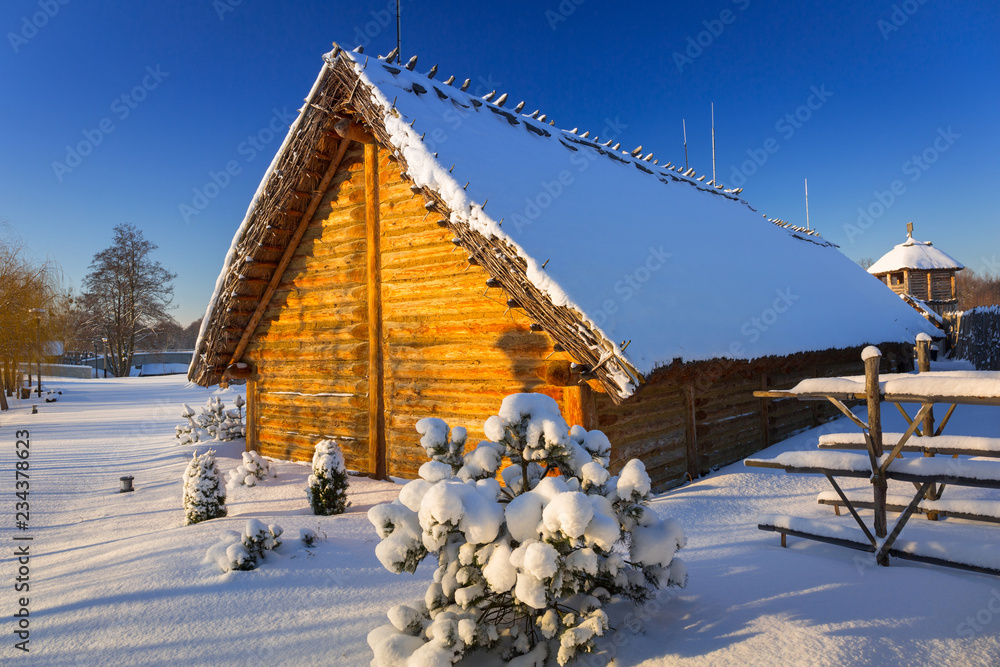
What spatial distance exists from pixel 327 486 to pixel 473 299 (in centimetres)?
309

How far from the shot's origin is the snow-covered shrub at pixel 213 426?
13016 mm

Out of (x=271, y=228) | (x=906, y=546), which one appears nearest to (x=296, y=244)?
(x=271, y=228)

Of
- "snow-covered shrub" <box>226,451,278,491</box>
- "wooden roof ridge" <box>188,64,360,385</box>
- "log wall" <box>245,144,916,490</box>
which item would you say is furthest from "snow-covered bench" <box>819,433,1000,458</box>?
"snow-covered shrub" <box>226,451,278,491</box>

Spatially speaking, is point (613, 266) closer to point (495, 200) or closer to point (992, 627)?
point (495, 200)

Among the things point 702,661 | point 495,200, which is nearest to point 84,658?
point 702,661

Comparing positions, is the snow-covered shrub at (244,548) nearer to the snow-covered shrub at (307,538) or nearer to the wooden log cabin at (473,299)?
the snow-covered shrub at (307,538)

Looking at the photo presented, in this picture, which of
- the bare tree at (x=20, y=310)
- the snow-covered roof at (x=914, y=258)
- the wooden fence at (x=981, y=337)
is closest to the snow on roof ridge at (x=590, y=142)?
the wooden fence at (x=981, y=337)

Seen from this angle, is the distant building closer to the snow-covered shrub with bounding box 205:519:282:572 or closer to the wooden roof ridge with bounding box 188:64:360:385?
the wooden roof ridge with bounding box 188:64:360:385

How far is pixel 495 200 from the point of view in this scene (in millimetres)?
6812

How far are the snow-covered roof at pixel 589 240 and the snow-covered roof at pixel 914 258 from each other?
65.2 ft

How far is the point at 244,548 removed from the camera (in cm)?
462

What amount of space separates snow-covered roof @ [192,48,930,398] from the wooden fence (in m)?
7.59

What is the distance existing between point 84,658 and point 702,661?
3919mm

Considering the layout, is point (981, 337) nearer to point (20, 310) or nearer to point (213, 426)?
point (213, 426)
